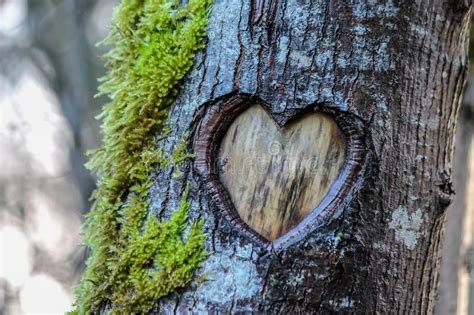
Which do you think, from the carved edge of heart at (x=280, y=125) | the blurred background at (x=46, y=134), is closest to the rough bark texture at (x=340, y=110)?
the carved edge of heart at (x=280, y=125)

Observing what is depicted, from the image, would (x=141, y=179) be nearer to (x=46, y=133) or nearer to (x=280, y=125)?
(x=280, y=125)

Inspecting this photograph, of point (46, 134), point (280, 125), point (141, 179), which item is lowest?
point (141, 179)

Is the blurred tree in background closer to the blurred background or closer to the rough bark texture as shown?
the blurred background

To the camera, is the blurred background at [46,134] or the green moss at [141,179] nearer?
the green moss at [141,179]

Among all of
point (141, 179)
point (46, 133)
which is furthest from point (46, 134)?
point (141, 179)

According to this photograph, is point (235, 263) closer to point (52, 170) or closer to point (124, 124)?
point (124, 124)

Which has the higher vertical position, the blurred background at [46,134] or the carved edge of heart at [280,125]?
the blurred background at [46,134]

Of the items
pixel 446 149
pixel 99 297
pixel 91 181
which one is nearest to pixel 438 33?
pixel 446 149

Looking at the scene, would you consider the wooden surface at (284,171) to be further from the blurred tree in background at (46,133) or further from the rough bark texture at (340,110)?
the blurred tree in background at (46,133)
